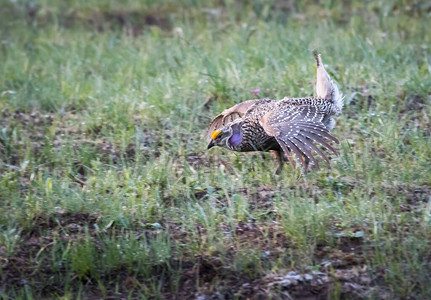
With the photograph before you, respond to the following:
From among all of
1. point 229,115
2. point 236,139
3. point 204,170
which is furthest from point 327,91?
point 204,170

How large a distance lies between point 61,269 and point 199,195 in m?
1.38

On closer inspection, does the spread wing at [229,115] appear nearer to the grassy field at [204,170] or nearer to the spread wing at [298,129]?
the grassy field at [204,170]

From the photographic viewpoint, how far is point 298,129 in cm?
514

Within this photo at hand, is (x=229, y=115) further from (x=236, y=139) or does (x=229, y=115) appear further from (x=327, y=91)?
(x=327, y=91)

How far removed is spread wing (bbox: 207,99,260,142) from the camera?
19.5 feet

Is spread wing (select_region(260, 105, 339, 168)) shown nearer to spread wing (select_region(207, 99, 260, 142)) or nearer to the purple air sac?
the purple air sac

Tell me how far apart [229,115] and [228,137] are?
59 centimetres

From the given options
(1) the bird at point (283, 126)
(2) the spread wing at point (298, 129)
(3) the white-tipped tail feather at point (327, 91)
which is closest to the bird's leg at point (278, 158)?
(1) the bird at point (283, 126)

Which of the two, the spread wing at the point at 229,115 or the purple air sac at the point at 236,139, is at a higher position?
the spread wing at the point at 229,115

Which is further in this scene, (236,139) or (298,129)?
(236,139)

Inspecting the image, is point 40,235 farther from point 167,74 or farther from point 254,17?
point 254,17

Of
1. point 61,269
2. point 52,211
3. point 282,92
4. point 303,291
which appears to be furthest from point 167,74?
point 303,291

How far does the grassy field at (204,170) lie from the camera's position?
14.5ft

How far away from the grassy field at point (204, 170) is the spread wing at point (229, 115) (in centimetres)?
29
